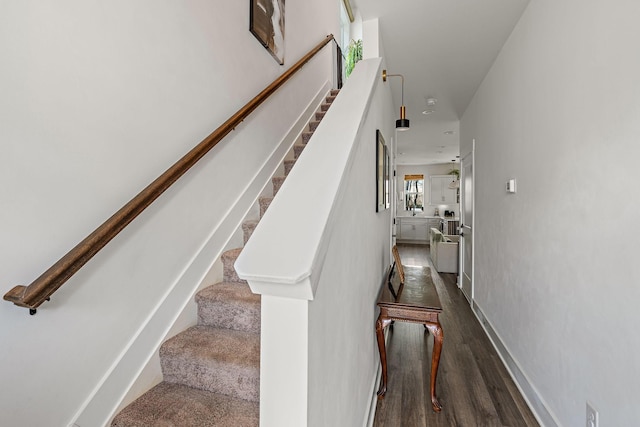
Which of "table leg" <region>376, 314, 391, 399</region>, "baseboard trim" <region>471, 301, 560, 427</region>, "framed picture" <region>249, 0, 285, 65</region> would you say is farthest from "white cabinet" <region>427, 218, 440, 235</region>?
"table leg" <region>376, 314, 391, 399</region>

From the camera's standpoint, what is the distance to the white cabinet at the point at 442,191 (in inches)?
402

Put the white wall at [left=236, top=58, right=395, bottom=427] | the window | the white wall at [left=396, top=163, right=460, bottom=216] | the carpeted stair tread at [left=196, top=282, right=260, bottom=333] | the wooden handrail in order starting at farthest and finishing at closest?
the window, the white wall at [left=396, top=163, right=460, bottom=216], the carpeted stair tread at [left=196, top=282, right=260, bottom=333], the wooden handrail, the white wall at [left=236, top=58, right=395, bottom=427]

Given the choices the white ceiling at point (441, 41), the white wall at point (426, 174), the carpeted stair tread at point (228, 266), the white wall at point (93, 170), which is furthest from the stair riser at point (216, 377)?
the white wall at point (426, 174)

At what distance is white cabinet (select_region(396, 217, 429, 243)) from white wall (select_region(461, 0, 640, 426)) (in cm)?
772

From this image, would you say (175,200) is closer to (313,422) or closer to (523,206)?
(313,422)

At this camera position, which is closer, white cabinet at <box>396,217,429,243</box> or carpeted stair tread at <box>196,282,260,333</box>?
carpeted stair tread at <box>196,282,260,333</box>

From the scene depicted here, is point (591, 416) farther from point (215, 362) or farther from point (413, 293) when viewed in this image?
point (215, 362)

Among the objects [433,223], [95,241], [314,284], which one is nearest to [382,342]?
[314,284]

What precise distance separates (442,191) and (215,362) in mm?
10280

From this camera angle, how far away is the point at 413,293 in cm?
218


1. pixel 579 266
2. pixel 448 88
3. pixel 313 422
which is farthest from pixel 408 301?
pixel 448 88

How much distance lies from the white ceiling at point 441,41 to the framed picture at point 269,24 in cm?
70

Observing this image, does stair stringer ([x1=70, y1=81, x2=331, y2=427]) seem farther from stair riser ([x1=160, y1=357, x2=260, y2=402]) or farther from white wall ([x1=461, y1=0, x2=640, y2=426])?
white wall ([x1=461, y1=0, x2=640, y2=426])

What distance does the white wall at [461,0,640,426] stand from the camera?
3.82ft
